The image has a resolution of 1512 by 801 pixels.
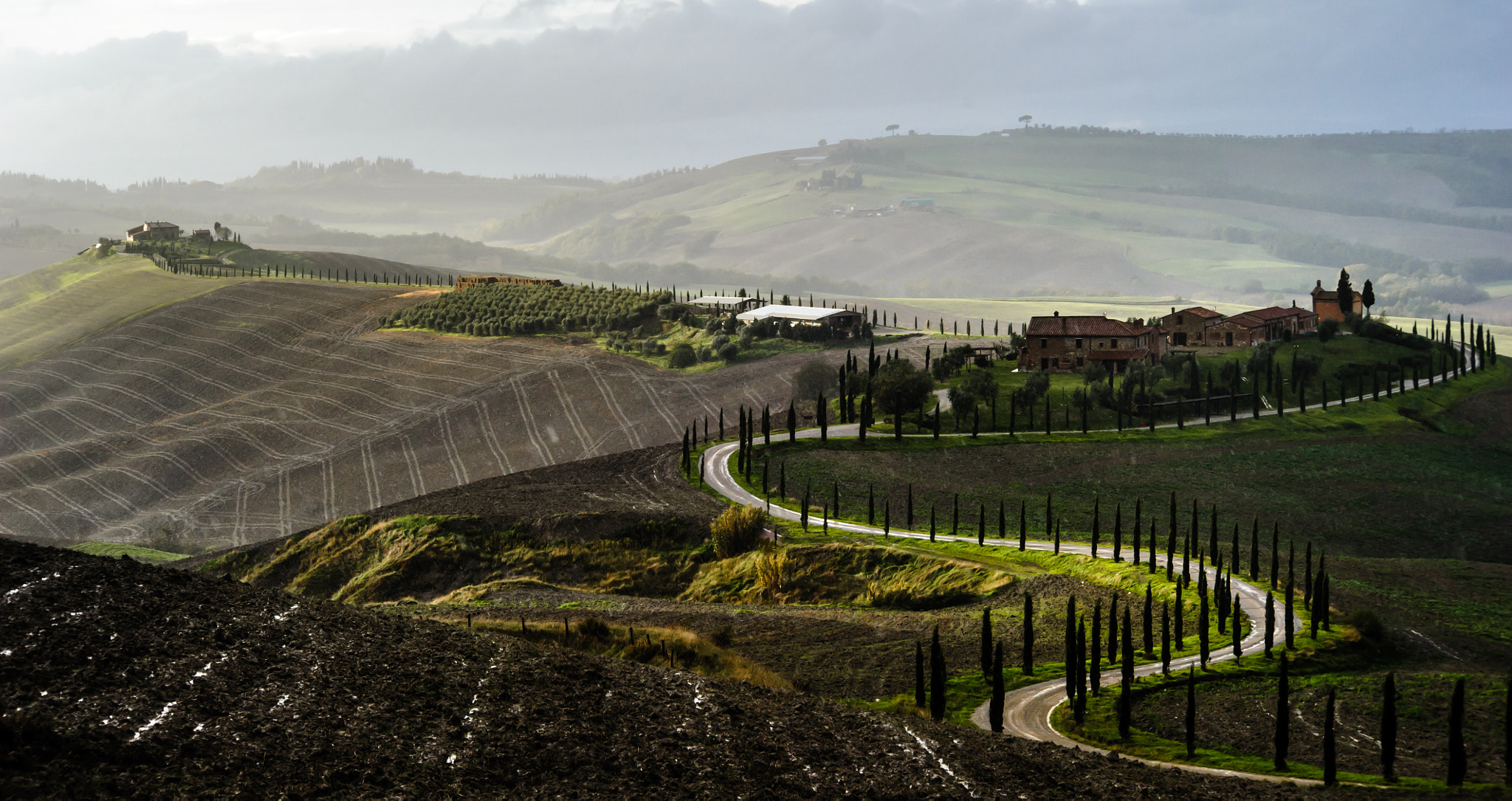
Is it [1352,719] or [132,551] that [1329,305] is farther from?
[132,551]

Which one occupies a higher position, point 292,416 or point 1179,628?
point 292,416

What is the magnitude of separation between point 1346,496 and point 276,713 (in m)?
92.9

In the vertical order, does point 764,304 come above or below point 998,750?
above

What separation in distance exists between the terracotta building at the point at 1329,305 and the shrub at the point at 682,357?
8028 cm

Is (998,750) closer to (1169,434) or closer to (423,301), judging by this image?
(1169,434)

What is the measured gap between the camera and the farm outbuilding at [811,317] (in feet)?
514

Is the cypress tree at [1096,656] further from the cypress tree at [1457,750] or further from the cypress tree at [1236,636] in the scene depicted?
the cypress tree at [1457,750]

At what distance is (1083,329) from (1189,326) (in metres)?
20.2

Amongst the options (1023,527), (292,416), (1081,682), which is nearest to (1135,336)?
(1023,527)

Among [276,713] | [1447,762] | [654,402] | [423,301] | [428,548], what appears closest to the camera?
[276,713]

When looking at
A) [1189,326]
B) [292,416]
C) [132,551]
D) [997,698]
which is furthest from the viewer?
[292,416]

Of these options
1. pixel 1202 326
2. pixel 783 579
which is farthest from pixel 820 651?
pixel 1202 326

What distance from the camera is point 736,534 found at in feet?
245

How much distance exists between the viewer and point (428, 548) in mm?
76938
